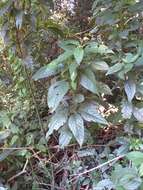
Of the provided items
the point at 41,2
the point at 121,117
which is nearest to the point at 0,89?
the point at 41,2

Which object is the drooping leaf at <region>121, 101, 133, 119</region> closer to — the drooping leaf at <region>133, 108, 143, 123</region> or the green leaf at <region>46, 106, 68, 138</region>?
the drooping leaf at <region>133, 108, 143, 123</region>

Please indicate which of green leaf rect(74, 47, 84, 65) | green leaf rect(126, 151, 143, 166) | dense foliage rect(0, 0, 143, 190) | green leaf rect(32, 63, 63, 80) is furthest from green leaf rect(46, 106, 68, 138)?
green leaf rect(126, 151, 143, 166)

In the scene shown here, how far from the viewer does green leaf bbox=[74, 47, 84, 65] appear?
167 centimetres

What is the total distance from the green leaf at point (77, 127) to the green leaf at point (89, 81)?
0.48 feet

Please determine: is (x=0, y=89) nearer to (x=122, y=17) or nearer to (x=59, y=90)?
(x=59, y=90)

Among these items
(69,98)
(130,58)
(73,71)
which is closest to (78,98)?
(69,98)

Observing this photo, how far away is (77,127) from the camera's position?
5.86 ft

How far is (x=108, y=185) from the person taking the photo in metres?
1.73

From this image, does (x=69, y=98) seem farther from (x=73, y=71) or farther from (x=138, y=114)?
(x=138, y=114)

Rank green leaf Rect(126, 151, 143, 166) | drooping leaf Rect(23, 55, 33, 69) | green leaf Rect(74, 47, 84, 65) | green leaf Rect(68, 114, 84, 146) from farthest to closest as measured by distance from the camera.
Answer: drooping leaf Rect(23, 55, 33, 69)
green leaf Rect(68, 114, 84, 146)
green leaf Rect(74, 47, 84, 65)
green leaf Rect(126, 151, 143, 166)

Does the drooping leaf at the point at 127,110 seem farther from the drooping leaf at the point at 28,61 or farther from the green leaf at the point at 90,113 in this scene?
the drooping leaf at the point at 28,61

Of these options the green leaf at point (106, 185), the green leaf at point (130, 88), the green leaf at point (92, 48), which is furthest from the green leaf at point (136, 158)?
the green leaf at point (92, 48)

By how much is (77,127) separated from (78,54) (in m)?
0.31

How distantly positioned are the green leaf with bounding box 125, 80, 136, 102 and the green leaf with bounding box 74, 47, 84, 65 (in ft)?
0.91
